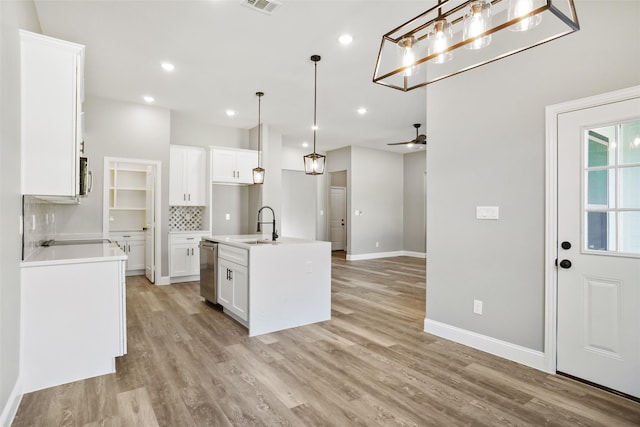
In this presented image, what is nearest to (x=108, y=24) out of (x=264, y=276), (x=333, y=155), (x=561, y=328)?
(x=264, y=276)

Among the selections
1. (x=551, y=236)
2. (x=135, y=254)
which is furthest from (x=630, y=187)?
(x=135, y=254)

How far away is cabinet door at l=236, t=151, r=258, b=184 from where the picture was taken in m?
6.50

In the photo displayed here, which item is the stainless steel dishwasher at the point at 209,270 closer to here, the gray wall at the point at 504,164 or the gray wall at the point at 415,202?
the gray wall at the point at 504,164

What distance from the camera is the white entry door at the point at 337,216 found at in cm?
988

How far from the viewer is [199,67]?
13.7ft

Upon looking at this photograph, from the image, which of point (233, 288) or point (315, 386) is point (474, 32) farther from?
point (233, 288)

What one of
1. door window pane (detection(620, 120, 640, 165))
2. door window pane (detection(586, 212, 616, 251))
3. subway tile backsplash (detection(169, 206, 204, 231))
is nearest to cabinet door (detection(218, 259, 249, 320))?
subway tile backsplash (detection(169, 206, 204, 231))

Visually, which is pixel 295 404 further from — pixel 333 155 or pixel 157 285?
pixel 333 155

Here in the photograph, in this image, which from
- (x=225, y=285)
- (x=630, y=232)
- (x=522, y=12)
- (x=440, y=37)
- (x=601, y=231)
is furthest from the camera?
(x=225, y=285)

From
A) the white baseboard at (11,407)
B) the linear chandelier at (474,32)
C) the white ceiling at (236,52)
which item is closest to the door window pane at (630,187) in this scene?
the linear chandelier at (474,32)

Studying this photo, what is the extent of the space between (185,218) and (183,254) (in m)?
0.83

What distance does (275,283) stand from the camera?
3492mm

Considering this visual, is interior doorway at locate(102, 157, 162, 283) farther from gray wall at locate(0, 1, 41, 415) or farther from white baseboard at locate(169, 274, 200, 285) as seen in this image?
gray wall at locate(0, 1, 41, 415)

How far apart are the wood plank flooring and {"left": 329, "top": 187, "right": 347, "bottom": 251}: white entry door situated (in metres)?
6.29
